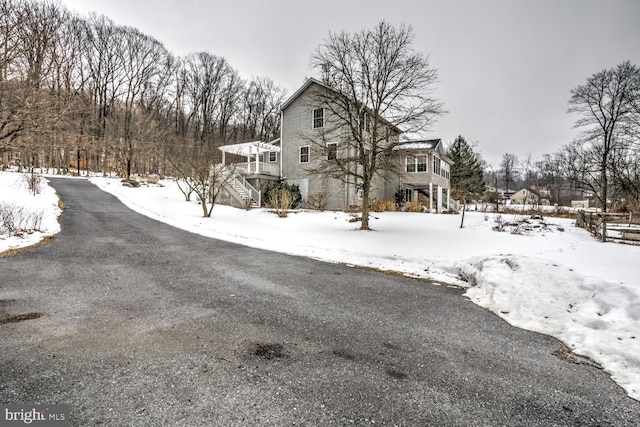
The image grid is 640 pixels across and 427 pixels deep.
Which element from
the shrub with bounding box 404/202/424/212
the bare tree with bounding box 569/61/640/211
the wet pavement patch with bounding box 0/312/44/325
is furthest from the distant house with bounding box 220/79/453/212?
the wet pavement patch with bounding box 0/312/44/325

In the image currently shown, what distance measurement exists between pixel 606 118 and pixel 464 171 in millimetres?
13289

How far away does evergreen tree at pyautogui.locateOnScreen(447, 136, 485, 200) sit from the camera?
3475cm

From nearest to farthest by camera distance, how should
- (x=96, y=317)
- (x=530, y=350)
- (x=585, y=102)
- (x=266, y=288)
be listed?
1. (x=530, y=350)
2. (x=96, y=317)
3. (x=266, y=288)
4. (x=585, y=102)

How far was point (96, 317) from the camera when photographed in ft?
12.7

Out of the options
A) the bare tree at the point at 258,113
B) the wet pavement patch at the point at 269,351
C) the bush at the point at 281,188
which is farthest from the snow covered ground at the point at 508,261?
the bare tree at the point at 258,113

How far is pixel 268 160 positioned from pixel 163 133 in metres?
17.4

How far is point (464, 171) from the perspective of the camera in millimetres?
35031

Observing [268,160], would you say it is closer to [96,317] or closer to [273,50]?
[273,50]

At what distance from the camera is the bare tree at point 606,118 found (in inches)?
848

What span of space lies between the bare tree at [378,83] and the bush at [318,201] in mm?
6721

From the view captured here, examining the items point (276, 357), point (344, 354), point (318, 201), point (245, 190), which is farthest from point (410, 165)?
point (276, 357)

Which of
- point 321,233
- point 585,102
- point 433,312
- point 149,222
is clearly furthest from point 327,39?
point 585,102

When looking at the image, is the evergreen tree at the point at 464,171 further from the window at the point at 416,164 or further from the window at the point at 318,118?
the window at the point at 318,118

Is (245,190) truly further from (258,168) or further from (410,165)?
(410,165)
